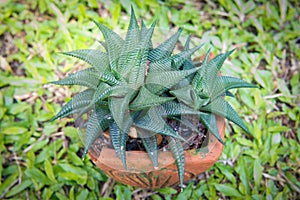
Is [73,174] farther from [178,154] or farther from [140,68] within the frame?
[140,68]

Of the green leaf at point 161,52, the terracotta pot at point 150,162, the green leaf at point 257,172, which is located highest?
the green leaf at point 161,52

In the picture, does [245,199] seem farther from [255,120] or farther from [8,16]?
[8,16]

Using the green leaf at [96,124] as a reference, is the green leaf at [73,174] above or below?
below

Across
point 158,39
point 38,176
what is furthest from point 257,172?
point 38,176

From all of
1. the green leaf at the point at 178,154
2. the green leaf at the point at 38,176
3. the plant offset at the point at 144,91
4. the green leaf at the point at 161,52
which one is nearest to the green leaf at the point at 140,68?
the plant offset at the point at 144,91

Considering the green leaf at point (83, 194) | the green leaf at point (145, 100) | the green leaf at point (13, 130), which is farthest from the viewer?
the green leaf at point (13, 130)

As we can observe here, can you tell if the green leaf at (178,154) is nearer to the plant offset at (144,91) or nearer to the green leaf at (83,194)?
the plant offset at (144,91)

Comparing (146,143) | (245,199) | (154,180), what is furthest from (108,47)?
(245,199)
